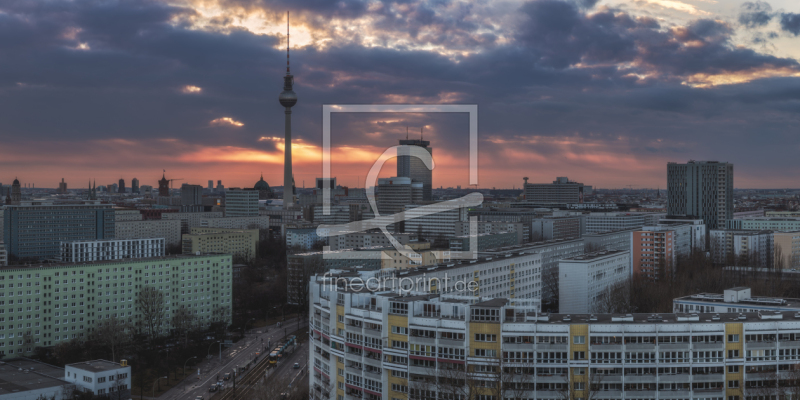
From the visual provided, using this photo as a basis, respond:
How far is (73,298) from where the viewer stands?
93.8 feet

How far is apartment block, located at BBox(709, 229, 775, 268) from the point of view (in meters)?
42.5

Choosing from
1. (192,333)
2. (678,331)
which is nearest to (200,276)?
(192,333)

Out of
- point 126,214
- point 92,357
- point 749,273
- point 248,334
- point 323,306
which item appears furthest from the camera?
point 126,214

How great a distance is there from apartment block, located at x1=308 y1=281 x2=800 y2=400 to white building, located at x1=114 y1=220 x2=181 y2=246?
5189cm

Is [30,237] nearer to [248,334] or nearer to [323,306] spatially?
[248,334]

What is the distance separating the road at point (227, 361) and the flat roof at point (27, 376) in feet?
11.8

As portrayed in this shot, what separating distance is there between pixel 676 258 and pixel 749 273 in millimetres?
9375

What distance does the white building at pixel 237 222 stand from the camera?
72.1 meters

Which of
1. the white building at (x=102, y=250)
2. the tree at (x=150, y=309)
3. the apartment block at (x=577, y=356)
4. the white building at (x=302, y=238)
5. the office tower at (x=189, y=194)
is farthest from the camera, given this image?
the office tower at (x=189, y=194)

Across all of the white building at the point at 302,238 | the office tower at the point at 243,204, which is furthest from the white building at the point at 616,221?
the office tower at the point at 243,204

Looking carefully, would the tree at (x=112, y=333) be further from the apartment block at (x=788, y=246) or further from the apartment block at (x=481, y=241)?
the apartment block at (x=788, y=246)

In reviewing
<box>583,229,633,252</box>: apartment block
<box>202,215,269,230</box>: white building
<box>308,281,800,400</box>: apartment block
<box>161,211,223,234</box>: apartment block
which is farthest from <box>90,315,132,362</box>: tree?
<box>161,211,223,234</box>: apartment block

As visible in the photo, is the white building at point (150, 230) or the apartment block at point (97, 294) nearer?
the apartment block at point (97, 294)

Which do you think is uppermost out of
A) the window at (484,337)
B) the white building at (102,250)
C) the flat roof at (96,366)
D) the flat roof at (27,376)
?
the window at (484,337)
